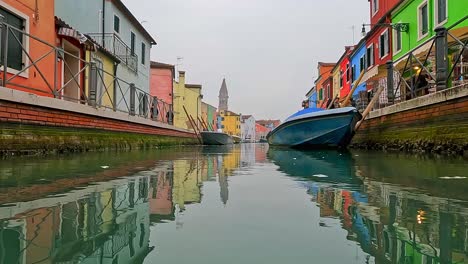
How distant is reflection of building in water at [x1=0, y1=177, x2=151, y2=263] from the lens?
1.44 m

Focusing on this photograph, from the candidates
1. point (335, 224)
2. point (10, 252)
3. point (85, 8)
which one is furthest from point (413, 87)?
point (85, 8)

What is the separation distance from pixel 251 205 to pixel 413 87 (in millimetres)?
7886

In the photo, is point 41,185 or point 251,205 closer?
point 251,205

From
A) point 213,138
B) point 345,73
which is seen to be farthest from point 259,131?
point 213,138

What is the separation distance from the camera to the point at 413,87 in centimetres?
910

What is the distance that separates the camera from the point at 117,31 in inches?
661

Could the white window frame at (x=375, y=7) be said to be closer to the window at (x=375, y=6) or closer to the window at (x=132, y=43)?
the window at (x=375, y=6)

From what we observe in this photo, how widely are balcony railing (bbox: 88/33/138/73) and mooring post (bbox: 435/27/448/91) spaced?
12.4 m

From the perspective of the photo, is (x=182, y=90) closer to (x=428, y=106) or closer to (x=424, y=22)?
(x=424, y=22)

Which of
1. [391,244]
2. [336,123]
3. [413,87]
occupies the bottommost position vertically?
[391,244]

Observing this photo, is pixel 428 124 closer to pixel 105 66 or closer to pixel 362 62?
pixel 105 66

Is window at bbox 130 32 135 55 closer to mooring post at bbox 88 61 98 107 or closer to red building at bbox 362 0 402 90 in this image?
mooring post at bbox 88 61 98 107

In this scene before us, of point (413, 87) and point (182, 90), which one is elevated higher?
point (182, 90)

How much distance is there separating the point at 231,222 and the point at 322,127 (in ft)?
33.4
